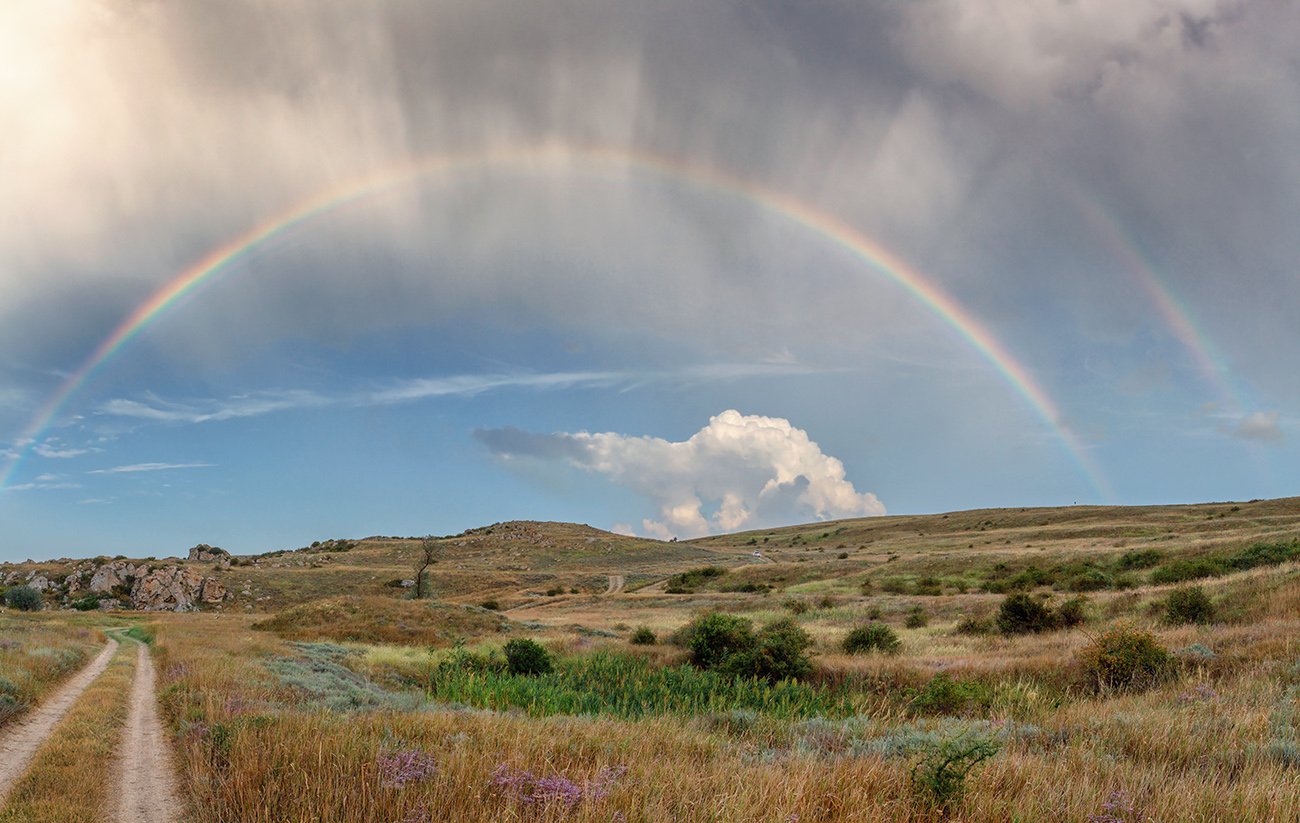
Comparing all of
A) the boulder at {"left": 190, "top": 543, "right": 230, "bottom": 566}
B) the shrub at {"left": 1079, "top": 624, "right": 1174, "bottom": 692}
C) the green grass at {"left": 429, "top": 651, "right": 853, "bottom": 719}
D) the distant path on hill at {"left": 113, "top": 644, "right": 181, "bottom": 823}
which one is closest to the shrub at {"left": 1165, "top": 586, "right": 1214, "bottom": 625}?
the shrub at {"left": 1079, "top": 624, "right": 1174, "bottom": 692}

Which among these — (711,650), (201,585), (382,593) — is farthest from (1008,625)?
(201,585)

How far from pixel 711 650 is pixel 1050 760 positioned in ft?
52.4

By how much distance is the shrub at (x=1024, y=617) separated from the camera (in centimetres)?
2433

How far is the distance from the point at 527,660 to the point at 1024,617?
1869cm

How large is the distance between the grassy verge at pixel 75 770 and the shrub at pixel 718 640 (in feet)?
51.2

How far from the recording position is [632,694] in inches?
637

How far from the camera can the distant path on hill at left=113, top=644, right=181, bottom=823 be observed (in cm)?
830

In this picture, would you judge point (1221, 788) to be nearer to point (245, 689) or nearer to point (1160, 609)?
point (245, 689)

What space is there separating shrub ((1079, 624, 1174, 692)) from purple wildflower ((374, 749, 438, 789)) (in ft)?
44.9

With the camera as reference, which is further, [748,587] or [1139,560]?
[748,587]

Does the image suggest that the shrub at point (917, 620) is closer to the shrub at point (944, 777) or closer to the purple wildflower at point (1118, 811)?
the purple wildflower at point (1118, 811)

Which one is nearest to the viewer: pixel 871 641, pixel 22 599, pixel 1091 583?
pixel 871 641

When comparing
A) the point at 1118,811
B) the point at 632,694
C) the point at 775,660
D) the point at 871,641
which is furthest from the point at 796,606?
the point at 1118,811

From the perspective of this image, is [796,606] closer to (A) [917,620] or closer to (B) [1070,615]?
(A) [917,620]
